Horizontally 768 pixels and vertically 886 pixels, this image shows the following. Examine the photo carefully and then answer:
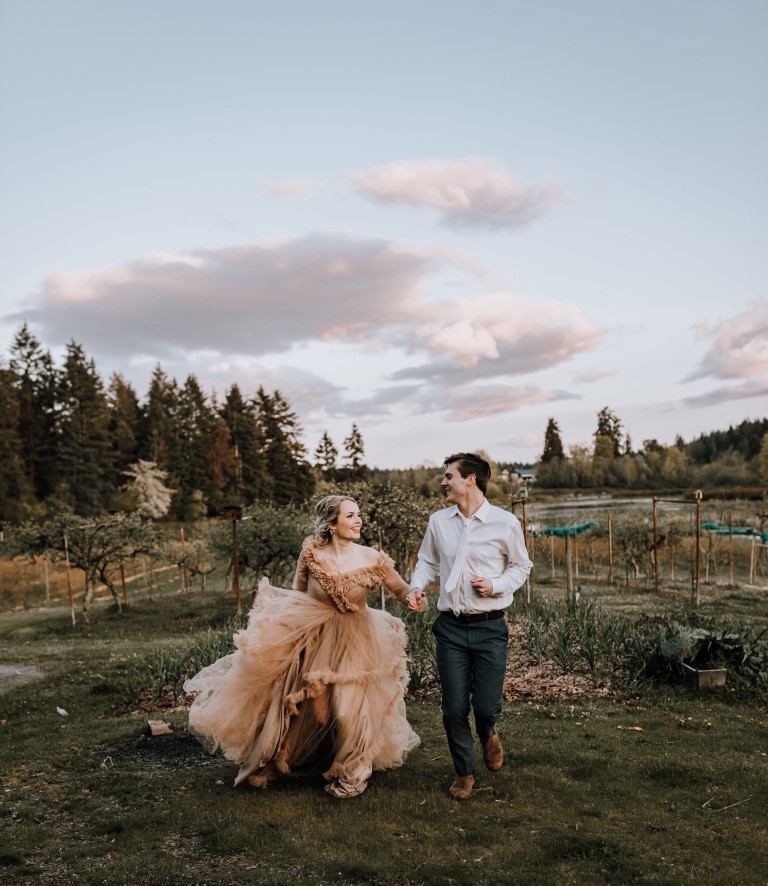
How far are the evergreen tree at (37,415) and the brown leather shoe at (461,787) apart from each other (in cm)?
5217

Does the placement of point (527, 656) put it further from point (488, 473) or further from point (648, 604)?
point (648, 604)

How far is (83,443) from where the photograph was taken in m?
53.4

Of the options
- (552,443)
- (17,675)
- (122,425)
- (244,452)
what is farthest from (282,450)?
(17,675)

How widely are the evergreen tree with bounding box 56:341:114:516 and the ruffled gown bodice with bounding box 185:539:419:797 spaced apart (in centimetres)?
4851

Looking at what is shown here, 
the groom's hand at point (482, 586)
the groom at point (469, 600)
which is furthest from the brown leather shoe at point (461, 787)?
the groom's hand at point (482, 586)

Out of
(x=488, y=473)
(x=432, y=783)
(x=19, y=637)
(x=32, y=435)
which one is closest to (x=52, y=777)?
(x=432, y=783)

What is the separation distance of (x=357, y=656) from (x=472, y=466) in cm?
157

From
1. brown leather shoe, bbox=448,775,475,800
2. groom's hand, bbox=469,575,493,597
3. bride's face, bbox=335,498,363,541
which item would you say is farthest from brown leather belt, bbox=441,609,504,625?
brown leather shoe, bbox=448,775,475,800

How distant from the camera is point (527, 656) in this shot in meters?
9.50

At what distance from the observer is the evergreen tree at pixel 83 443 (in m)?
52.5

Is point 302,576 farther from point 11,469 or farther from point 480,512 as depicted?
point 11,469

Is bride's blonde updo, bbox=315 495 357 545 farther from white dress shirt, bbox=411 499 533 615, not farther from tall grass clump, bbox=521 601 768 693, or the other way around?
tall grass clump, bbox=521 601 768 693

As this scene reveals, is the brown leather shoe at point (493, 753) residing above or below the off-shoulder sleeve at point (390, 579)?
below

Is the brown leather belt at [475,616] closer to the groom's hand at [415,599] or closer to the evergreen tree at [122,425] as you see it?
the groom's hand at [415,599]
